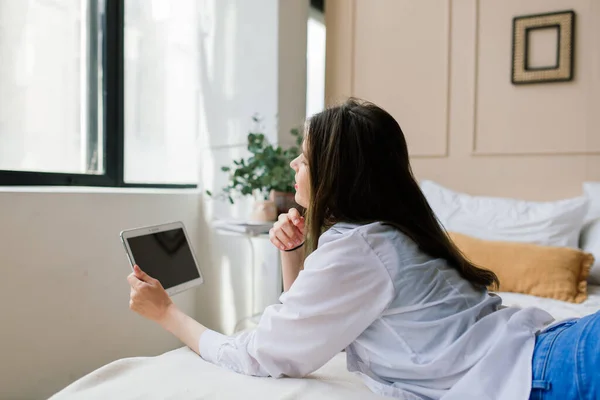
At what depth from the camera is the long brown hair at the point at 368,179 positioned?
3.28ft

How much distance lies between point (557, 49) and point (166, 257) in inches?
85.1

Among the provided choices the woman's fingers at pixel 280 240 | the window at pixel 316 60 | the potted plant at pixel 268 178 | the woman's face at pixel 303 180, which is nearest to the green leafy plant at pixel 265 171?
the potted plant at pixel 268 178

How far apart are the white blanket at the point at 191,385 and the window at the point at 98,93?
1316 millimetres

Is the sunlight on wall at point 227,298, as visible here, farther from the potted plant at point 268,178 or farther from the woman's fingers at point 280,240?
the woman's fingers at point 280,240

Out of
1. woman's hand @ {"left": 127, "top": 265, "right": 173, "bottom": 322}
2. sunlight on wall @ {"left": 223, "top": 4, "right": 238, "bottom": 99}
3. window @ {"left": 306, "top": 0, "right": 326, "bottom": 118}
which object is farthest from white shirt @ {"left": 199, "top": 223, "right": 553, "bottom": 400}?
window @ {"left": 306, "top": 0, "right": 326, "bottom": 118}

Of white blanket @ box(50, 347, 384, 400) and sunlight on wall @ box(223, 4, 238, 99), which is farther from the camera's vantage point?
sunlight on wall @ box(223, 4, 238, 99)

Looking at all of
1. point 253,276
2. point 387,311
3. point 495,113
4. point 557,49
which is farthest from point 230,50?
point 387,311

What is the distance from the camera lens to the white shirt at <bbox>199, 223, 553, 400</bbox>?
0.87 m

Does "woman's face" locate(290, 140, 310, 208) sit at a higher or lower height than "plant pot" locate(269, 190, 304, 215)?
higher

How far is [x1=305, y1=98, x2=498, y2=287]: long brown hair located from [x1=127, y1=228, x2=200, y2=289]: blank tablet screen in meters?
0.51

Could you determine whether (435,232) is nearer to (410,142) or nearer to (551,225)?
(551,225)

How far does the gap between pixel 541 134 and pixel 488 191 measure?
0.38 m

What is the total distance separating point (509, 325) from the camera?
2.94 ft

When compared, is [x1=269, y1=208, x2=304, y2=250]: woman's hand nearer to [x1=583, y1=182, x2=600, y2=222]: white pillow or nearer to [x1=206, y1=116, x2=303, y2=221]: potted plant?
[x1=206, y1=116, x2=303, y2=221]: potted plant
